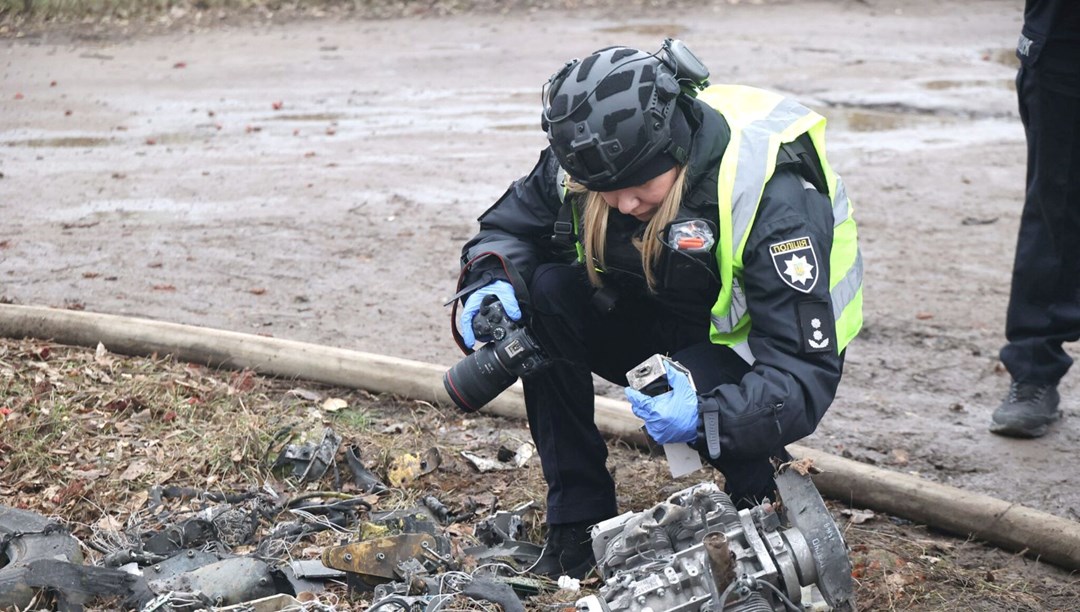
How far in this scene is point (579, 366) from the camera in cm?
365

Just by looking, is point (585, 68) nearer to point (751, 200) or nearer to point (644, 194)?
point (644, 194)

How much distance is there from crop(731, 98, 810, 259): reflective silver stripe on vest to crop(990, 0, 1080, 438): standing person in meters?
1.81

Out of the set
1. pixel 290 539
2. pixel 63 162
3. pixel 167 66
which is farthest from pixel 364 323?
pixel 167 66

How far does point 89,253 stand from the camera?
20.6 feet

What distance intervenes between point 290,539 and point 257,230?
11.0 feet

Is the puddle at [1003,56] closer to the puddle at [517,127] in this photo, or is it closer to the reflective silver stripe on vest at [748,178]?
the puddle at [517,127]

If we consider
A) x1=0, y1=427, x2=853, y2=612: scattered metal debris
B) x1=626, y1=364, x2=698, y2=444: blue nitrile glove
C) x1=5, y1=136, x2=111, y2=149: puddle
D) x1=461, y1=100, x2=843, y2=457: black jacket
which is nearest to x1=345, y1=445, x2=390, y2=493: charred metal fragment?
x1=0, y1=427, x2=853, y2=612: scattered metal debris

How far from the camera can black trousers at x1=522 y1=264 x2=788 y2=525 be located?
3607 mm

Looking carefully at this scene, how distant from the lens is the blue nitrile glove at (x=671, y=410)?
9.89 ft

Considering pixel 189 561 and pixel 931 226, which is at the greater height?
pixel 189 561

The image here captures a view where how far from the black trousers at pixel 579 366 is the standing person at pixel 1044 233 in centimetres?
186

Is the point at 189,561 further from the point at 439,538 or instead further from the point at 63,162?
the point at 63,162

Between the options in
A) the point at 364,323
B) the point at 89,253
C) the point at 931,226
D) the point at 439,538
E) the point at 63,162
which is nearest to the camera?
the point at 439,538

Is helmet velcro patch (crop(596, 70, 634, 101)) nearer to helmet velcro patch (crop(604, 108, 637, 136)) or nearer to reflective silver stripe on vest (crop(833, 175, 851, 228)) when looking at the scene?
helmet velcro patch (crop(604, 108, 637, 136))
